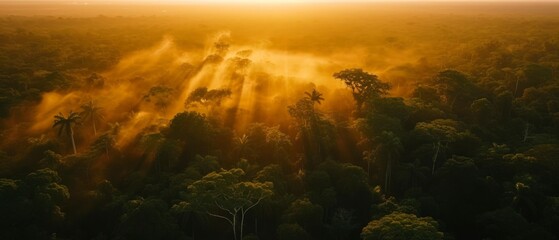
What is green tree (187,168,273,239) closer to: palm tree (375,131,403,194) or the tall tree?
palm tree (375,131,403,194)

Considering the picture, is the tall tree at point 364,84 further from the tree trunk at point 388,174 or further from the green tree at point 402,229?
the green tree at point 402,229

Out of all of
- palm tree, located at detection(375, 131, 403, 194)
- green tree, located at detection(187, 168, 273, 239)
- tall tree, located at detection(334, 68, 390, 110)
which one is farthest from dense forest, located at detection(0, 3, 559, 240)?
tall tree, located at detection(334, 68, 390, 110)

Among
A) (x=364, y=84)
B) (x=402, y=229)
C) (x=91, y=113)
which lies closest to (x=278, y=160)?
(x=402, y=229)

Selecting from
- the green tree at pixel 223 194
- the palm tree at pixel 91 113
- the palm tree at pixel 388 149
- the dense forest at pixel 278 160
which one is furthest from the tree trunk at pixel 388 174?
the palm tree at pixel 91 113

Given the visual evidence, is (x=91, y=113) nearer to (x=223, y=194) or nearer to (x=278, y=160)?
(x=278, y=160)

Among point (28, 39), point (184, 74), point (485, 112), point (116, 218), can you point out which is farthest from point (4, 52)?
point (485, 112)

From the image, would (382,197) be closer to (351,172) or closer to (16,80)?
(351,172)
